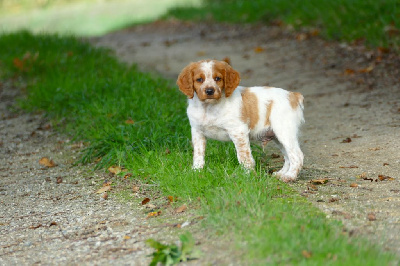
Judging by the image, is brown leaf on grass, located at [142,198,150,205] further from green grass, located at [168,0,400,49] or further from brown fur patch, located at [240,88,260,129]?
green grass, located at [168,0,400,49]

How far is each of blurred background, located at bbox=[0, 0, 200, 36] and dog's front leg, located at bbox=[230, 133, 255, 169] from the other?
10843mm

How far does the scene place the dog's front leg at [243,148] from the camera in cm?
491

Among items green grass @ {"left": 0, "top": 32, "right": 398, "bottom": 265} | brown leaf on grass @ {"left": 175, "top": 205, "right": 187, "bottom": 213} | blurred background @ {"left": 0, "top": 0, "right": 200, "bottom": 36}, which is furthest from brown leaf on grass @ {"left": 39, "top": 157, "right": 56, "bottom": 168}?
blurred background @ {"left": 0, "top": 0, "right": 200, "bottom": 36}

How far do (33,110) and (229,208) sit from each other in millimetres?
5061

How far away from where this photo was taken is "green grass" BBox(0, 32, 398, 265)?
11.6ft

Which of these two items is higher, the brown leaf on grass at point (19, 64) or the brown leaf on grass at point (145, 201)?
the brown leaf on grass at point (19, 64)

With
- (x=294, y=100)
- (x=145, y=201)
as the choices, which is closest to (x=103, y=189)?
(x=145, y=201)

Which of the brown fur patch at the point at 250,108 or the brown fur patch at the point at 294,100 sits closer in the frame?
the brown fur patch at the point at 250,108

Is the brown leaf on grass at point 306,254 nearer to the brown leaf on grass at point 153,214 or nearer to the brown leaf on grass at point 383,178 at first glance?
the brown leaf on grass at point 153,214

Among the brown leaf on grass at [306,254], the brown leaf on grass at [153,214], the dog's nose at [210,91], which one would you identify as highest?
the dog's nose at [210,91]

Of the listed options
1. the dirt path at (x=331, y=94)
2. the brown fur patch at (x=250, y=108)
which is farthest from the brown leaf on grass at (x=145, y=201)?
the dirt path at (x=331, y=94)

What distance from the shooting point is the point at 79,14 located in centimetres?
2372

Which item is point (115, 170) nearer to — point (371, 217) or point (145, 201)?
point (145, 201)

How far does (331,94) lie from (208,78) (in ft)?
13.0
